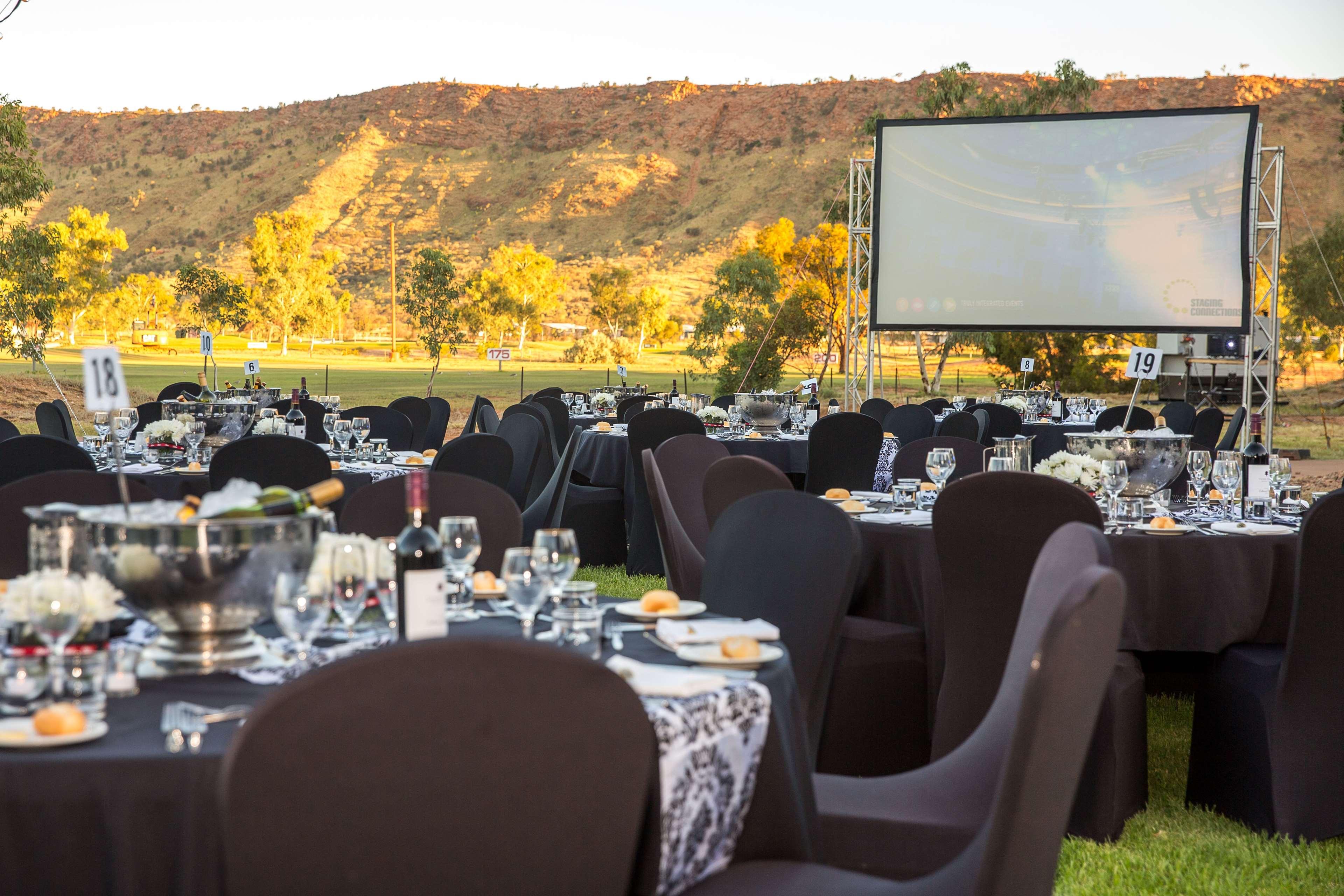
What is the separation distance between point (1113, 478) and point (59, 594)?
115 inches

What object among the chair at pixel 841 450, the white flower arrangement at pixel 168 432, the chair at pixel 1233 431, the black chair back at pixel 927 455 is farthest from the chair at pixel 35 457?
the chair at pixel 1233 431

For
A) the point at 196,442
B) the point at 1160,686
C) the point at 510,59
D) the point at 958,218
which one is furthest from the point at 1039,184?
the point at 510,59

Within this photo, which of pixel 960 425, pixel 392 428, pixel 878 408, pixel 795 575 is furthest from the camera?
pixel 878 408

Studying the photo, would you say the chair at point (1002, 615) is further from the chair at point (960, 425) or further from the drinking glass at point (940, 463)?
the chair at point (960, 425)

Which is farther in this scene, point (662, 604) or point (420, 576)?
point (662, 604)

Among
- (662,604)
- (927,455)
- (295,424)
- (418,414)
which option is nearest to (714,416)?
(418,414)

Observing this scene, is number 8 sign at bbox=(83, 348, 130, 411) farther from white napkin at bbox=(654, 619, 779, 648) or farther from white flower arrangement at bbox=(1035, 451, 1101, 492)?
white flower arrangement at bbox=(1035, 451, 1101, 492)

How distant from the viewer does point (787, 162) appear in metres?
73.6

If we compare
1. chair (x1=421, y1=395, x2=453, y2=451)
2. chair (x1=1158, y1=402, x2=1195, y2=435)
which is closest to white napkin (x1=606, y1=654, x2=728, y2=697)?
chair (x1=421, y1=395, x2=453, y2=451)

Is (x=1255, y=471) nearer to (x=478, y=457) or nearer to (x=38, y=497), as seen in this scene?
(x=478, y=457)

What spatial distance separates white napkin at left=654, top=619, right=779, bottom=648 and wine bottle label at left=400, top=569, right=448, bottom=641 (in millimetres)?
389

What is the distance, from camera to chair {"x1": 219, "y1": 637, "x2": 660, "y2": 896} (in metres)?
1.13

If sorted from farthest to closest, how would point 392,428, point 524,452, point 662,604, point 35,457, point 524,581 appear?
point 392,428, point 524,452, point 35,457, point 662,604, point 524,581

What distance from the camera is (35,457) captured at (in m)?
4.50
